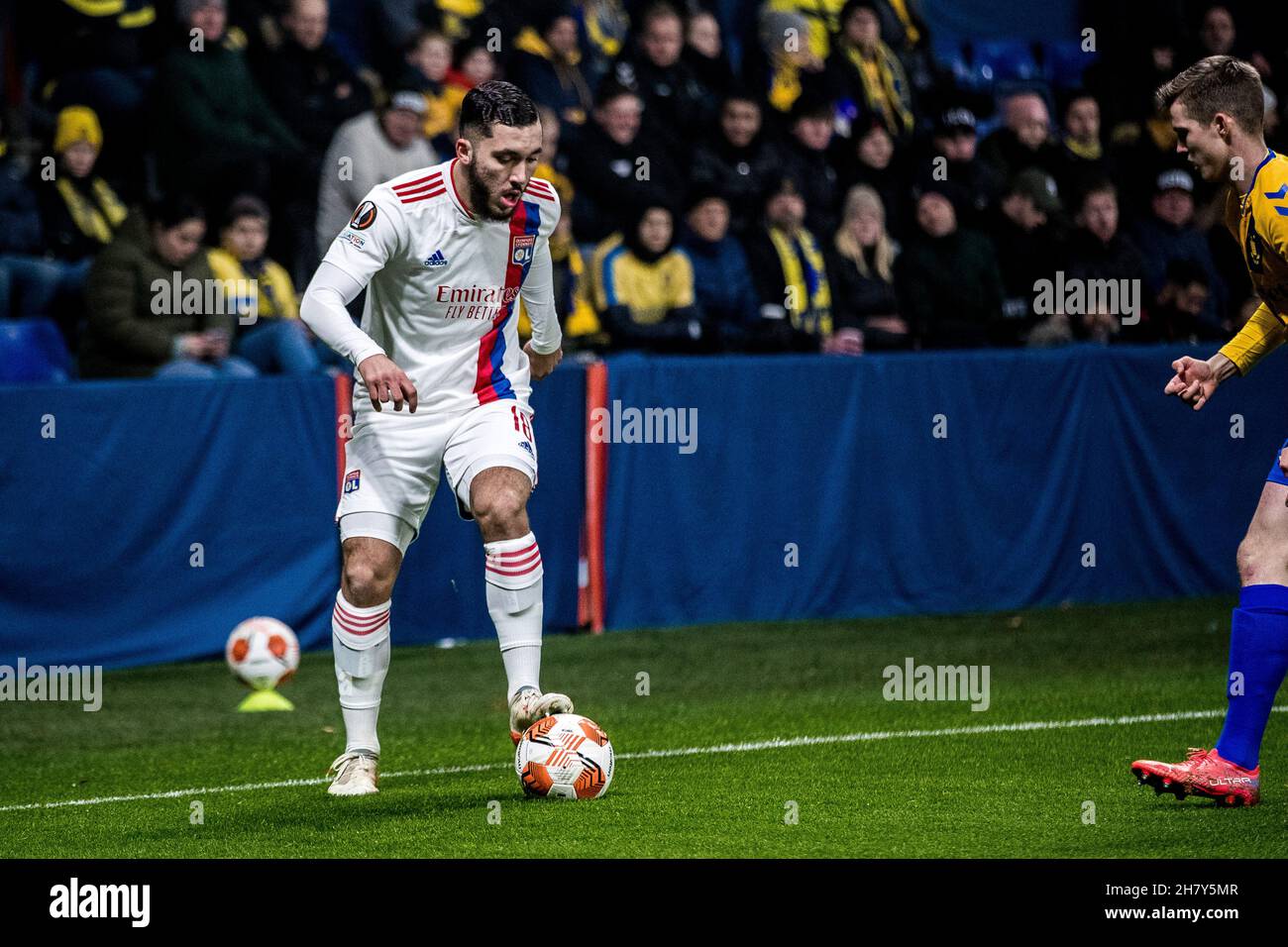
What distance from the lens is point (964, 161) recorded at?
15.3m

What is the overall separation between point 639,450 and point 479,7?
4495mm

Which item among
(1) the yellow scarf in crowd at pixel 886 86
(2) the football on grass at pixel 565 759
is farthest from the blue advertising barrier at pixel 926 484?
(2) the football on grass at pixel 565 759

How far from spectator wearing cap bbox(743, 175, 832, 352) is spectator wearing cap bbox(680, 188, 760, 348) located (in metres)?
0.10

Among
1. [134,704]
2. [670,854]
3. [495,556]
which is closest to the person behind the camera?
[670,854]

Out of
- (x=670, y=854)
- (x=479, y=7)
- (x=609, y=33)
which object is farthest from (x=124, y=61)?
(x=670, y=854)

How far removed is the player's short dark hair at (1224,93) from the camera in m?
6.25

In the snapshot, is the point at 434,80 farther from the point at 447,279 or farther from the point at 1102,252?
the point at 447,279

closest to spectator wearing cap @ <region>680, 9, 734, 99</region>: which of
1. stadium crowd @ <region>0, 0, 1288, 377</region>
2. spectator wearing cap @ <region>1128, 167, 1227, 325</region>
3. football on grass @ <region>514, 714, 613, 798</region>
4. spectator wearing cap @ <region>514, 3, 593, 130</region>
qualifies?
stadium crowd @ <region>0, 0, 1288, 377</region>

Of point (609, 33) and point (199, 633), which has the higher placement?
point (609, 33)

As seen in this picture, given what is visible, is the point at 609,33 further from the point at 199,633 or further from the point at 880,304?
the point at 199,633

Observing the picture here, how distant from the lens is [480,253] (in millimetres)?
7195

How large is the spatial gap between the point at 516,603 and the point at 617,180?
22.1ft

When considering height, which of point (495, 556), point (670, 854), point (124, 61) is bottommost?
point (670, 854)

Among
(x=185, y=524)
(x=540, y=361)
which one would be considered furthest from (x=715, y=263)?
(x=540, y=361)
